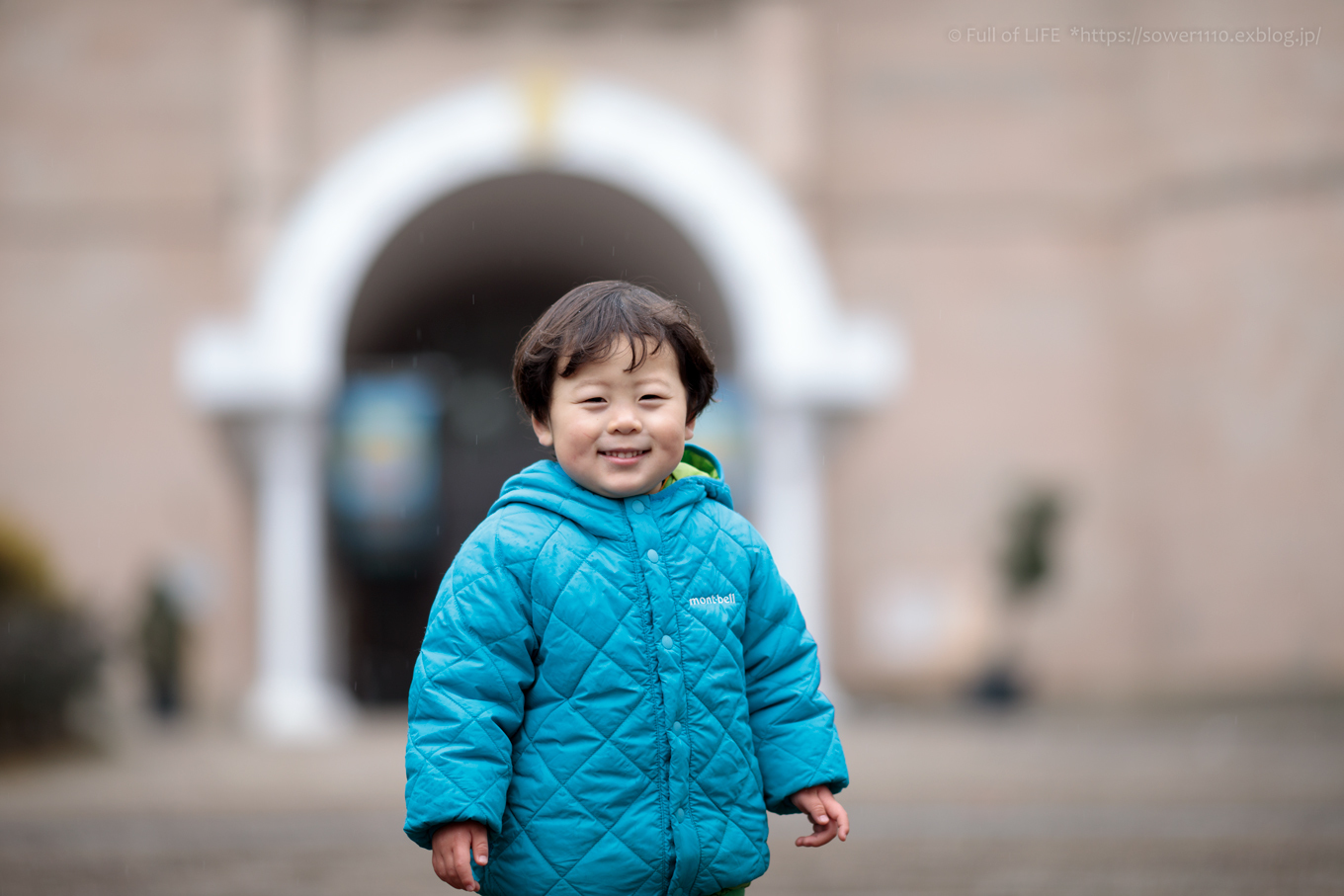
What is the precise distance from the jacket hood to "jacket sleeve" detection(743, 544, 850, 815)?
162 mm

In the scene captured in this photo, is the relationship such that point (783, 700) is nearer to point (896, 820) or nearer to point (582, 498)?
point (582, 498)

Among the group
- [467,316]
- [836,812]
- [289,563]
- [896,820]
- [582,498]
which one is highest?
[467,316]

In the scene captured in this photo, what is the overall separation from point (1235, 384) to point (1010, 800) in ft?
28.8

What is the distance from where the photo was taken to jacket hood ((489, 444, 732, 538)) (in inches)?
86.7

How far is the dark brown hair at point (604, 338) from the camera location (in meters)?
2.20

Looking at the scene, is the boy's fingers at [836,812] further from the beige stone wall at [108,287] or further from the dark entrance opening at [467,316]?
the beige stone wall at [108,287]

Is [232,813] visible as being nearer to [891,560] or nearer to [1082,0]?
[891,560]

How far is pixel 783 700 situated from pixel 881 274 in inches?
538

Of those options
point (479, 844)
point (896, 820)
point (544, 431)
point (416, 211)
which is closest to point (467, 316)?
point (416, 211)

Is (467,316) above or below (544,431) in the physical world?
above

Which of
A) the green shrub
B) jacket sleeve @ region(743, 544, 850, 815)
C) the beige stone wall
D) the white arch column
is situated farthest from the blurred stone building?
jacket sleeve @ region(743, 544, 850, 815)

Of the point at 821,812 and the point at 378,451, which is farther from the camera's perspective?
the point at 378,451

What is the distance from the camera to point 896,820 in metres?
6.60

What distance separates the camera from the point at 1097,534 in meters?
15.6
